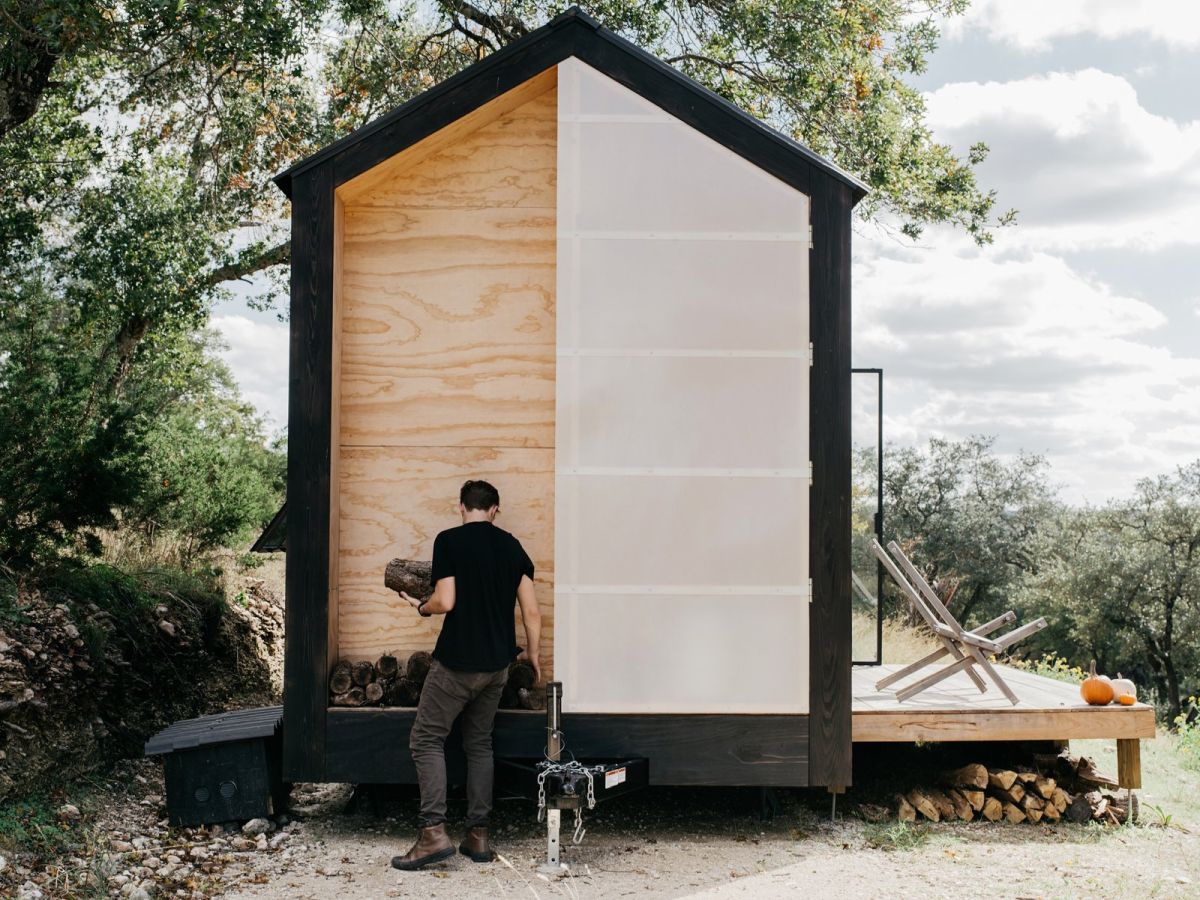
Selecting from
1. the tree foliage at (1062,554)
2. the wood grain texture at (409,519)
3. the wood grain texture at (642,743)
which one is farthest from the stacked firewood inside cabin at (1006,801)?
the tree foliage at (1062,554)

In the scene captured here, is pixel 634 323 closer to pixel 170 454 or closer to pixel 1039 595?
pixel 170 454

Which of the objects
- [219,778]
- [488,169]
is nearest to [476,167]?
[488,169]

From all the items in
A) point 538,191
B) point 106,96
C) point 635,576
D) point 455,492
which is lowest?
point 635,576

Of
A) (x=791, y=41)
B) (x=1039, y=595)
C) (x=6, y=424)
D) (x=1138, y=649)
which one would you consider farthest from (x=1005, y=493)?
(x=6, y=424)

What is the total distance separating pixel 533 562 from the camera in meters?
5.49

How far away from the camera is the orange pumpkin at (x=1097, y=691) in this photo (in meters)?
5.82

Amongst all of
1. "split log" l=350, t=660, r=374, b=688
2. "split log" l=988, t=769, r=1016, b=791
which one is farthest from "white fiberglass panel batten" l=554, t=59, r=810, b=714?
"split log" l=988, t=769, r=1016, b=791

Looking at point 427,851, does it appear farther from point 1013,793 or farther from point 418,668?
point 1013,793

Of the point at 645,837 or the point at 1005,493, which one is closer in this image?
the point at 645,837

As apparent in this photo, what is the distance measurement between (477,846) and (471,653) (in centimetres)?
100

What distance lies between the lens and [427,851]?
4836 millimetres

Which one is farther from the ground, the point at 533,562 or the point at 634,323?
the point at 634,323

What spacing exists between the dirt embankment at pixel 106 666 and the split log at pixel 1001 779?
5.53m

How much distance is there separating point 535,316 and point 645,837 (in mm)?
3024
